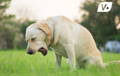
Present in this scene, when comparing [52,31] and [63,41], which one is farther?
[63,41]

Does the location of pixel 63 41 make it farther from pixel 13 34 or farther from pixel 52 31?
pixel 13 34

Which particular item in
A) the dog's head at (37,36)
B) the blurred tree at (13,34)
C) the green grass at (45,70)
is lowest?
the blurred tree at (13,34)

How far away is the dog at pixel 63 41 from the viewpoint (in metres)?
8.85

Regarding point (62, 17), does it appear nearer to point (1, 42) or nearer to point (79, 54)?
point (79, 54)

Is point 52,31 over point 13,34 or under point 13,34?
over

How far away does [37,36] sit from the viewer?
28.9 ft

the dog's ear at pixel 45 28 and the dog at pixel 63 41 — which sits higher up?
the dog's ear at pixel 45 28

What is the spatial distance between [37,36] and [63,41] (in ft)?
2.31

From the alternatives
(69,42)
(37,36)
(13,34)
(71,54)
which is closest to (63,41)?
(69,42)

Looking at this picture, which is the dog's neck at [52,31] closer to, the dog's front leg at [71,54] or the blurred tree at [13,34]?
the dog's front leg at [71,54]

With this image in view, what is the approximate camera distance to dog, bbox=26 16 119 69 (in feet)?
29.0

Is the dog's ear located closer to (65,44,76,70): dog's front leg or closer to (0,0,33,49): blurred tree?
(65,44,76,70): dog's front leg

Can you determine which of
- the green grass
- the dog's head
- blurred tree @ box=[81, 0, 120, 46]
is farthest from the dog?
blurred tree @ box=[81, 0, 120, 46]

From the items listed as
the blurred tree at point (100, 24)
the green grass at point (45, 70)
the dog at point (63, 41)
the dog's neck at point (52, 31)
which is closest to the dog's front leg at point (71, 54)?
the dog at point (63, 41)
